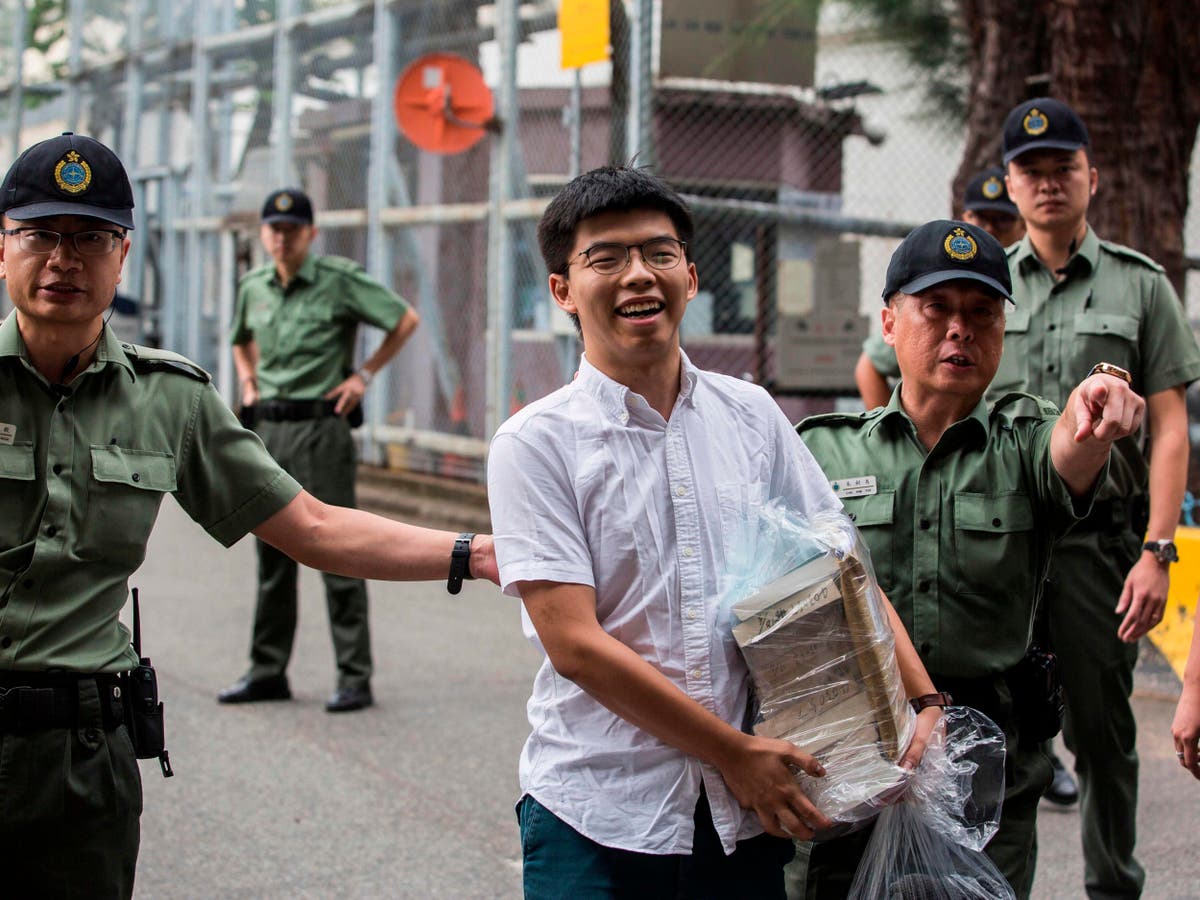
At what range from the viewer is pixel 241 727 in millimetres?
6008

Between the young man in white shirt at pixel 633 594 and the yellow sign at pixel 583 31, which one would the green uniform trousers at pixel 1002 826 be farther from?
the yellow sign at pixel 583 31

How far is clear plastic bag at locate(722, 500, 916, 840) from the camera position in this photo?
2.23 m

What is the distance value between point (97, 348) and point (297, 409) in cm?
399

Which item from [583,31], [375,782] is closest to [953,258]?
[375,782]

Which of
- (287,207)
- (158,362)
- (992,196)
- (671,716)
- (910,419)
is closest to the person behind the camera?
(671,716)

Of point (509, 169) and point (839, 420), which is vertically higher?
point (509, 169)

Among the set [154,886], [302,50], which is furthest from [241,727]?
[302,50]

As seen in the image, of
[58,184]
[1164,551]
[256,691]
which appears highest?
[58,184]

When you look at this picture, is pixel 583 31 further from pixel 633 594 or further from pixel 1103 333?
pixel 633 594

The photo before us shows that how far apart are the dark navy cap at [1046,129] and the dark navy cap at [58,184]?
8.46 ft

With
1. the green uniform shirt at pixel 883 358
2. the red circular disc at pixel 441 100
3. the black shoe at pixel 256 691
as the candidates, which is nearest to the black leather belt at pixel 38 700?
the green uniform shirt at pixel 883 358

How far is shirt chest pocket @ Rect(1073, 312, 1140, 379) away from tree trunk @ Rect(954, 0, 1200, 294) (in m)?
3.02

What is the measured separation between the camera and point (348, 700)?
20.7ft

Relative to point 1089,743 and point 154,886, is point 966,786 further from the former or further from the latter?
point 154,886
